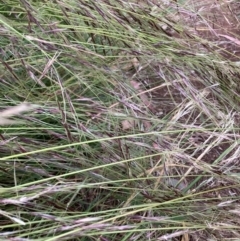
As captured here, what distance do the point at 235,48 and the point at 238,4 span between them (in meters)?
0.21

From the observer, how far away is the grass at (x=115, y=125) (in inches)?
35.6

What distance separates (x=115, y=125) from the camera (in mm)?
1020

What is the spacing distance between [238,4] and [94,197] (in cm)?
102

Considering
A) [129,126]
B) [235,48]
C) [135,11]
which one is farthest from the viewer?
[235,48]

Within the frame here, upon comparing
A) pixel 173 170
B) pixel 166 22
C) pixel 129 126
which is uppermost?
pixel 166 22

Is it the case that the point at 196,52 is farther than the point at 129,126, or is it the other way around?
the point at 196,52

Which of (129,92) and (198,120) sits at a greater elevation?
(129,92)

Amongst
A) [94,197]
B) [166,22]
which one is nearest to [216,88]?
[166,22]

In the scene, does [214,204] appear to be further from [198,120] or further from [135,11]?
[135,11]

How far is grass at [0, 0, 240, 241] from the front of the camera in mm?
905

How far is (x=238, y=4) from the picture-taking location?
170cm

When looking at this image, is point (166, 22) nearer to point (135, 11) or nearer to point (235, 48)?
point (135, 11)

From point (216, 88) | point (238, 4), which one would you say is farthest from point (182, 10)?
point (238, 4)

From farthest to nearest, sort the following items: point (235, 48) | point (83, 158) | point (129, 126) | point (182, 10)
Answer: point (235, 48)
point (182, 10)
point (129, 126)
point (83, 158)
